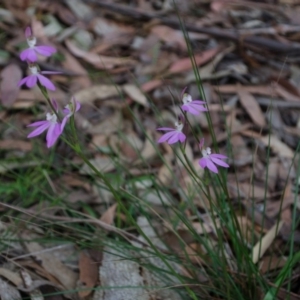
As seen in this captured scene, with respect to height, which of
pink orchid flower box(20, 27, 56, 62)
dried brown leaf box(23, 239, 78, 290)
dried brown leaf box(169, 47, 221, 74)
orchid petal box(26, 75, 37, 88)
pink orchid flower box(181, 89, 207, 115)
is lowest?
dried brown leaf box(169, 47, 221, 74)

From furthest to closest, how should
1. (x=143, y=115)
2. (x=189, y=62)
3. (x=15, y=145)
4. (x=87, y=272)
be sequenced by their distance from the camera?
(x=189, y=62), (x=143, y=115), (x=15, y=145), (x=87, y=272)

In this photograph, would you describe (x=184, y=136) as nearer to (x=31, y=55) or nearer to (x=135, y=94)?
(x=31, y=55)

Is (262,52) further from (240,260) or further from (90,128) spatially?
(240,260)

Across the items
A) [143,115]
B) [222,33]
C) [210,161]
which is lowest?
[143,115]

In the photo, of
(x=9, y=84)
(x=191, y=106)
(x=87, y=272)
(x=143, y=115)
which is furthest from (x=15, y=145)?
(x=191, y=106)

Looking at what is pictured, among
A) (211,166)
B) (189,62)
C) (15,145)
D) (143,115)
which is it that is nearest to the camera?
(211,166)

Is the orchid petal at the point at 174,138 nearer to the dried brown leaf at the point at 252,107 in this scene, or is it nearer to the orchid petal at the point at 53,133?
the orchid petal at the point at 53,133

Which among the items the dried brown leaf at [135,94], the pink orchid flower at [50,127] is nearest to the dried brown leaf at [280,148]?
the dried brown leaf at [135,94]

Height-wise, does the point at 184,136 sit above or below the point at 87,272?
above

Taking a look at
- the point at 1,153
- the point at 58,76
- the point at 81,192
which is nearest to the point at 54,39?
the point at 58,76

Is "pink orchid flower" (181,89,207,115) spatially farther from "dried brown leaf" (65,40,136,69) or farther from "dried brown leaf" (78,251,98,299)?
"dried brown leaf" (65,40,136,69)

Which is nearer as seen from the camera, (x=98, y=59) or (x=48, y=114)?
(x=48, y=114)

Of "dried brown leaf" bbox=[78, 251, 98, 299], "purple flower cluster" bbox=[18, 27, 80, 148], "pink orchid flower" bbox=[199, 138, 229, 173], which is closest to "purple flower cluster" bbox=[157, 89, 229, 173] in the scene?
"pink orchid flower" bbox=[199, 138, 229, 173]
